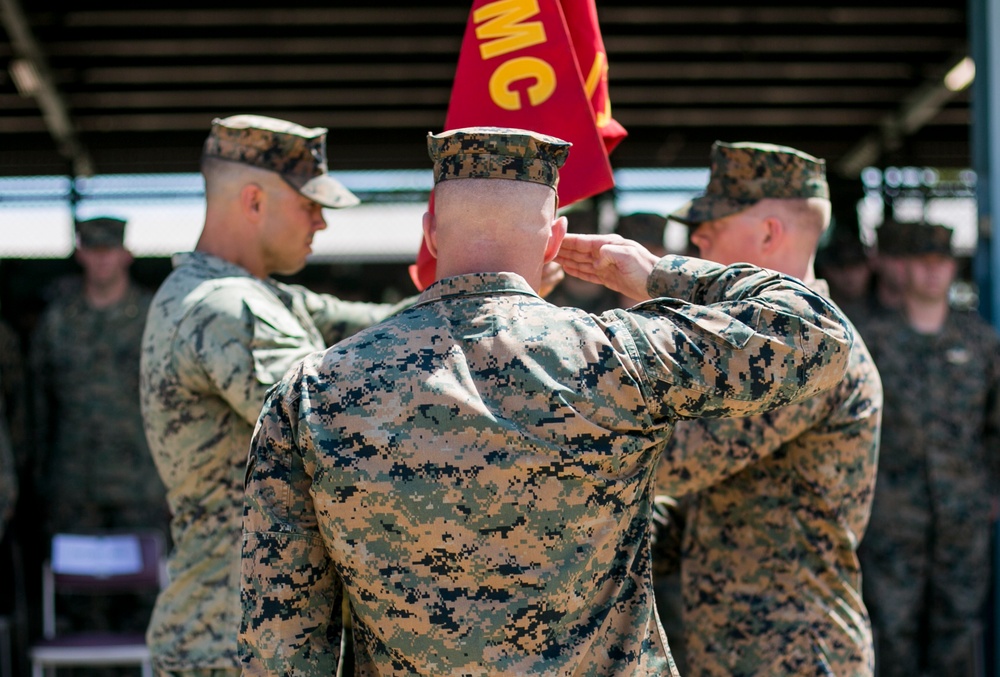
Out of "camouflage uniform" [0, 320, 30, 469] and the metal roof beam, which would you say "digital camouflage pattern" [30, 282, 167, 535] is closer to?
"camouflage uniform" [0, 320, 30, 469]

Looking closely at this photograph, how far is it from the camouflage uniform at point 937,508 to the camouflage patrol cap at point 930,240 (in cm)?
36

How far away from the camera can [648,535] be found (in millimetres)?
2037

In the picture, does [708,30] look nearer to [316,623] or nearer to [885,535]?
[885,535]

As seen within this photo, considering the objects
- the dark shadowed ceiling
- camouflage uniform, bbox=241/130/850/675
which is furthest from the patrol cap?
camouflage uniform, bbox=241/130/850/675

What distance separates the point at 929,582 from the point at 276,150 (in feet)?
13.0

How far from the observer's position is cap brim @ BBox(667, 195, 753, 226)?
2943mm

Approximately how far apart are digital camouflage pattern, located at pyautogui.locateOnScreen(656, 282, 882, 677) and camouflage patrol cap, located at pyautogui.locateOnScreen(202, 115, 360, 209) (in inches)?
45.4

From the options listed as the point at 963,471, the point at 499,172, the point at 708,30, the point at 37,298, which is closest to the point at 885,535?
the point at 963,471

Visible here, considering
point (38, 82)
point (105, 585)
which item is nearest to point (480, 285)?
point (105, 585)

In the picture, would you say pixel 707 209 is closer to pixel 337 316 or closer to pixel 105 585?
pixel 337 316

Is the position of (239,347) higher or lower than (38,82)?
lower

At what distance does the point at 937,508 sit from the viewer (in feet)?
17.6

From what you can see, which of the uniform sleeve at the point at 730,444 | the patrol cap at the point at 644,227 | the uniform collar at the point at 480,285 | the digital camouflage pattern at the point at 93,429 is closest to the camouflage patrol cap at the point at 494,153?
the uniform collar at the point at 480,285

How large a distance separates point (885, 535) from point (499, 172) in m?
4.13
